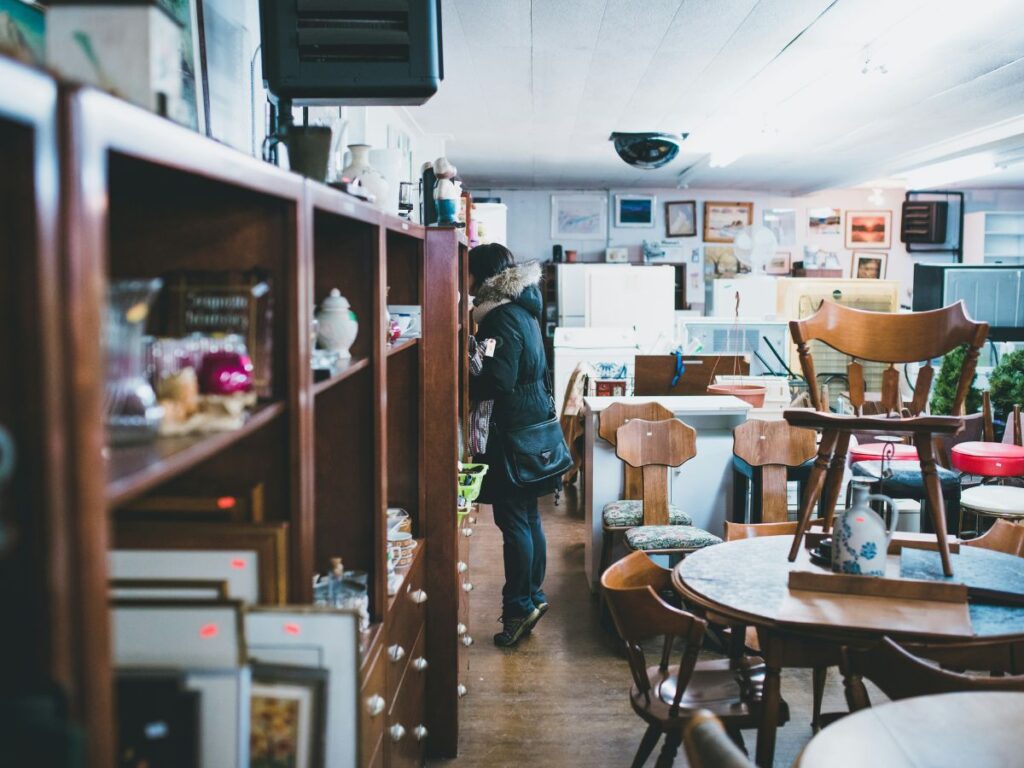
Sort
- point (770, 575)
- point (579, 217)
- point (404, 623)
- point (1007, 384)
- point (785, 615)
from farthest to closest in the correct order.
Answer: point (579, 217)
point (1007, 384)
point (770, 575)
point (404, 623)
point (785, 615)

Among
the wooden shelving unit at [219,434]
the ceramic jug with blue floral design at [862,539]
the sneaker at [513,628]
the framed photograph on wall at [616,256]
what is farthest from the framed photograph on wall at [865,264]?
the wooden shelving unit at [219,434]

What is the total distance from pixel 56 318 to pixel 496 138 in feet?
21.2

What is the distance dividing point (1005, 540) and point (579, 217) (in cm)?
813

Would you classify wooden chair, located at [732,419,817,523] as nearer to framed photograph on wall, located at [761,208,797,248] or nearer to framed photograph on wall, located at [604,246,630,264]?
framed photograph on wall, located at [604,246,630,264]

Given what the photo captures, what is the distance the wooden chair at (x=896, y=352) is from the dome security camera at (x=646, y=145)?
442 cm

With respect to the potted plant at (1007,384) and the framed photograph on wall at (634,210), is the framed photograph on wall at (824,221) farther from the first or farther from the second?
the potted plant at (1007,384)

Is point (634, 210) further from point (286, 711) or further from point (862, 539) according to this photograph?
point (286, 711)

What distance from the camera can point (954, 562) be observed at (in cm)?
266

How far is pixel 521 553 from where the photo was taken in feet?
12.4

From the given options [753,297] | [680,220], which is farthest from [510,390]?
[680,220]

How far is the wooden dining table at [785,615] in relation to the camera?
2.17 metres

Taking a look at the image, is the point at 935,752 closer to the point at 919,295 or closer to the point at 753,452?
the point at 753,452

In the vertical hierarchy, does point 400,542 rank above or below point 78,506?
below

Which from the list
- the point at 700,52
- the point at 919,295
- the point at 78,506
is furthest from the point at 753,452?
the point at 919,295
